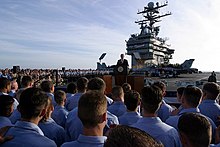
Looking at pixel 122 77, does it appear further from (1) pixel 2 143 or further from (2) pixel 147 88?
(1) pixel 2 143

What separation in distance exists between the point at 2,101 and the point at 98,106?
179cm

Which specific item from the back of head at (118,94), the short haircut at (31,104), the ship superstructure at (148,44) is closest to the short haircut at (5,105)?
the short haircut at (31,104)

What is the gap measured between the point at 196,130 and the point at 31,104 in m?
1.73

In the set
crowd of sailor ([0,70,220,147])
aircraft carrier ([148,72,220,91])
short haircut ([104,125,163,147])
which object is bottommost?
aircraft carrier ([148,72,220,91])

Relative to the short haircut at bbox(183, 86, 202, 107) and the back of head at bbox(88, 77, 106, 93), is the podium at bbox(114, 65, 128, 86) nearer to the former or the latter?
the back of head at bbox(88, 77, 106, 93)

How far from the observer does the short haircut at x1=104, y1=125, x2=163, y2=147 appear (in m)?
1.10

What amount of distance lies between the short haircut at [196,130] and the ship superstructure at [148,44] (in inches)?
2678

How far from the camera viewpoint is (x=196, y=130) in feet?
7.23

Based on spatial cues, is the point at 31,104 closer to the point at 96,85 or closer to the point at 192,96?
the point at 96,85

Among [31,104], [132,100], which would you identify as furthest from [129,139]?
[132,100]

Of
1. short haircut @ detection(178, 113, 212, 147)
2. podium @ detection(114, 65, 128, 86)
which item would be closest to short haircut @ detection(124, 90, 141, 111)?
short haircut @ detection(178, 113, 212, 147)

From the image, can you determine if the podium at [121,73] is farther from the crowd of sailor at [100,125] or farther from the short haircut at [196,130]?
the short haircut at [196,130]

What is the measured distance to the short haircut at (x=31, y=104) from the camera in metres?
2.70

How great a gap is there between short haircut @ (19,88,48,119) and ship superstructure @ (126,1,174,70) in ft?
222
